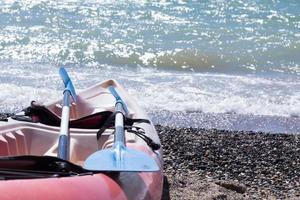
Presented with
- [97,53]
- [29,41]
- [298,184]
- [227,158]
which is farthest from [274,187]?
[29,41]

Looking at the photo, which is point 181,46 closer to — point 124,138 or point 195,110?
point 195,110

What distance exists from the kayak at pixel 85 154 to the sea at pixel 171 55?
1.83 meters

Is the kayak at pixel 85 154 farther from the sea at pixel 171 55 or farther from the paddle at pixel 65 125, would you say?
the sea at pixel 171 55

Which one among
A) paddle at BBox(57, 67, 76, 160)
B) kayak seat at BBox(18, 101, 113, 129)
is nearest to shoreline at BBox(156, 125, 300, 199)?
kayak seat at BBox(18, 101, 113, 129)

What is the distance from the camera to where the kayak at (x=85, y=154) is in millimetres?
2627

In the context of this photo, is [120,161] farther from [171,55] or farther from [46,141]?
[171,55]

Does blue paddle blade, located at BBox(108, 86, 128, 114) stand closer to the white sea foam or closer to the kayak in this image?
the kayak

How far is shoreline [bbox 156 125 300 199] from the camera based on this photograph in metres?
4.21

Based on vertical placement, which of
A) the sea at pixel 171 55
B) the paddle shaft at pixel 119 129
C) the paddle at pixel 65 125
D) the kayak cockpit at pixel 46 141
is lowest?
the sea at pixel 171 55

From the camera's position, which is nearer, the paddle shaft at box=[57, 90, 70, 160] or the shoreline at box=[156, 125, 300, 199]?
the paddle shaft at box=[57, 90, 70, 160]

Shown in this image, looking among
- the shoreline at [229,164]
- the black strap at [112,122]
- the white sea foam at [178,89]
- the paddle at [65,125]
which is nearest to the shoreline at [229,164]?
the shoreline at [229,164]

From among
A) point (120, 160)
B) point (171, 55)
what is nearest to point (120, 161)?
point (120, 160)

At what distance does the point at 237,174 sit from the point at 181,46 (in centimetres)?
525

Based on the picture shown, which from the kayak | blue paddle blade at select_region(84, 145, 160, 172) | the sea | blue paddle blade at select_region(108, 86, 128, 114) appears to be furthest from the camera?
the sea
